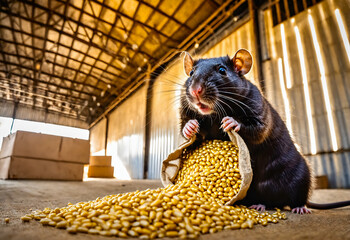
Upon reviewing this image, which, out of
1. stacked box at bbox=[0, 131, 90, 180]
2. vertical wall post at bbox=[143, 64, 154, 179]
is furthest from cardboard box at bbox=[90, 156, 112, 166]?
stacked box at bbox=[0, 131, 90, 180]

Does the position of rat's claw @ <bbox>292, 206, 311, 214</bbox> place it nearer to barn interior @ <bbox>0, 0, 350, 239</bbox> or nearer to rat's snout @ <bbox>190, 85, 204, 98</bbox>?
barn interior @ <bbox>0, 0, 350, 239</bbox>

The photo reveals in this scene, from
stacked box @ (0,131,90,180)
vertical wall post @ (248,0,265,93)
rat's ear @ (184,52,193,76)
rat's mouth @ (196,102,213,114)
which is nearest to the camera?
rat's mouth @ (196,102,213,114)

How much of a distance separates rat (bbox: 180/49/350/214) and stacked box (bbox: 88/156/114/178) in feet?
34.9

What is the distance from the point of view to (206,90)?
1.73 meters

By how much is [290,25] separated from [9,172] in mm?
8462

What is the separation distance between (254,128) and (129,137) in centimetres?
1240

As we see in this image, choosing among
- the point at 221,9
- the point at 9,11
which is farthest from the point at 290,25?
the point at 9,11

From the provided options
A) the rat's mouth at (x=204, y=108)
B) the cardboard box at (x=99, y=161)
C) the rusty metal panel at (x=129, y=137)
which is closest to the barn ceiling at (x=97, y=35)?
the rusty metal panel at (x=129, y=137)

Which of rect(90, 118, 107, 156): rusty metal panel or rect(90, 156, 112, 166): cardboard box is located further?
rect(90, 118, 107, 156): rusty metal panel

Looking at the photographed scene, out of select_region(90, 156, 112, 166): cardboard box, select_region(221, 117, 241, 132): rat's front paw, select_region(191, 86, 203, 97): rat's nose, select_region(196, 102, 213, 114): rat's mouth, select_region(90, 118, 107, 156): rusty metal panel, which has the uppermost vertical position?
select_region(90, 118, 107, 156): rusty metal panel

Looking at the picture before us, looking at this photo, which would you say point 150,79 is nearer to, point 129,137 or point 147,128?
point 147,128

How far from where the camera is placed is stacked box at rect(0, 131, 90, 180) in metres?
5.22

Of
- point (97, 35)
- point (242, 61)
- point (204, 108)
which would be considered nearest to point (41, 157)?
point (204, 108)

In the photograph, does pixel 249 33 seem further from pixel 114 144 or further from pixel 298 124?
pixel 114 144
